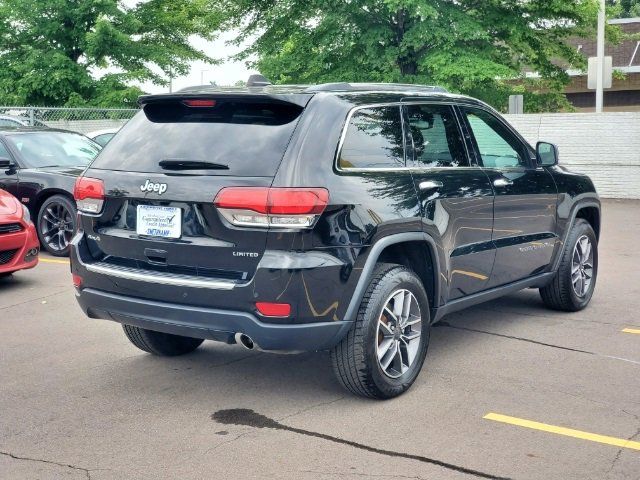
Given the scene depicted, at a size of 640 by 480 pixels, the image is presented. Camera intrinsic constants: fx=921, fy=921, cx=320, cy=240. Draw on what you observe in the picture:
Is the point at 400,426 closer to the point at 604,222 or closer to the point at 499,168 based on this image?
the point at 499,168

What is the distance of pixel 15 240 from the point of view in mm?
8867

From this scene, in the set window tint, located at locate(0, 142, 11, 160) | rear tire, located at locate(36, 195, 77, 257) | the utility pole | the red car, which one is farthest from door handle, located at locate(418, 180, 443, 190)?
the utility pole

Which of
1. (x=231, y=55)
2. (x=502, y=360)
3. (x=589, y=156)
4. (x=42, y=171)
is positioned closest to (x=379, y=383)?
(x=502, y=360)

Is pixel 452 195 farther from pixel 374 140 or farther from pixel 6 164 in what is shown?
pixel 6 164

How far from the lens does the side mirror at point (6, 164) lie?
35.5ft

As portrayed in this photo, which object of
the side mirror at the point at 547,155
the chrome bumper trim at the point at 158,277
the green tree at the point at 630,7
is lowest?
the chrome bumper trim at the point at 158,277

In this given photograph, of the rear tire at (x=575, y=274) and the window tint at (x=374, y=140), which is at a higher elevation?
the window tint at (x=374, y=140)

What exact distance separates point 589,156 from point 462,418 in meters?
15.6

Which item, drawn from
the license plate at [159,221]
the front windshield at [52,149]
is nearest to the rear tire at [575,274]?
the license plate at [159,221]

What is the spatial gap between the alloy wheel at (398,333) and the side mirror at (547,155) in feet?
7.17

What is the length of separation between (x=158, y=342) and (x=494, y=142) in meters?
2.80

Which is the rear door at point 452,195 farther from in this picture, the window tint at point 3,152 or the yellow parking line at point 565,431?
the window tint at point 3,152

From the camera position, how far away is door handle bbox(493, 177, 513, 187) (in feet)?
20.9

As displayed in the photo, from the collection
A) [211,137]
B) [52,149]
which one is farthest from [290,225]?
Answer: [52,149]
